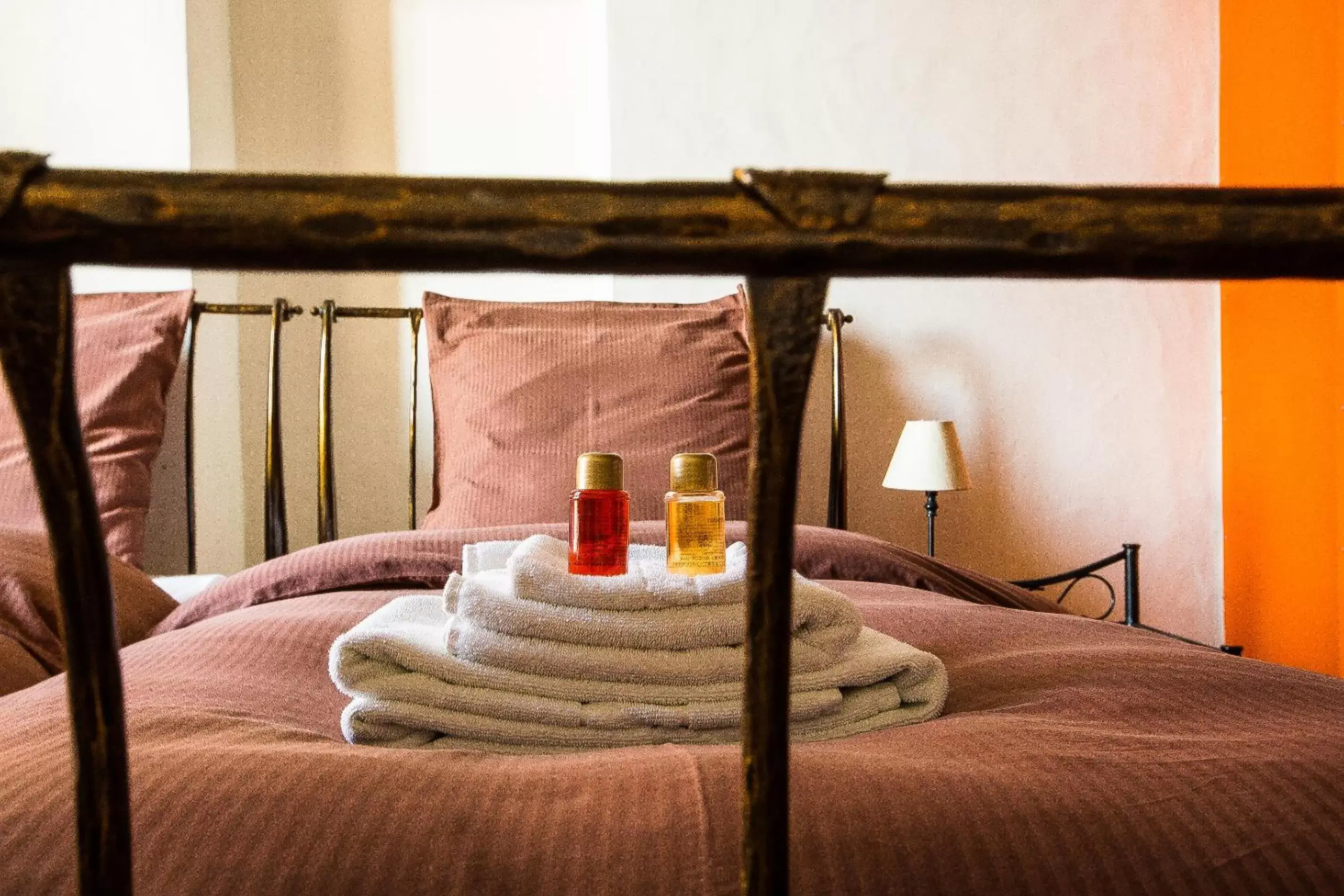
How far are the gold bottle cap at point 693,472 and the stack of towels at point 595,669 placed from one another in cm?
10

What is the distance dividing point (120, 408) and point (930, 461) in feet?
5.42

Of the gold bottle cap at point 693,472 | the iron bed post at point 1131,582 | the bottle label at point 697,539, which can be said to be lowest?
the iron bed post at point 1131,582

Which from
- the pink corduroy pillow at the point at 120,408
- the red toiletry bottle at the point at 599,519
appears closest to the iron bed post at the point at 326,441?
the pink corduroy pillow at the point at 120,408

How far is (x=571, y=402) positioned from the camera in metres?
1.85

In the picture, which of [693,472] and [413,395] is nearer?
[693,472]

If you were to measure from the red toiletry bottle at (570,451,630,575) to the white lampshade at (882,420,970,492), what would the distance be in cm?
151

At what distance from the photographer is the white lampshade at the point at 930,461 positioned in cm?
224

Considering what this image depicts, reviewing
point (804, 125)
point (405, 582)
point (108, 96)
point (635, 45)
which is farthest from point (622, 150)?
point (405, 582)

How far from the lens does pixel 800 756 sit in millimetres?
543

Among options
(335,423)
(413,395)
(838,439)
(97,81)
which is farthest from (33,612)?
(838,439)

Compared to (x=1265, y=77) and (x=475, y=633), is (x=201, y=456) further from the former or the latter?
(x=1265, y=77)

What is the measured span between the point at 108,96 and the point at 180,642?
1718 millimetres

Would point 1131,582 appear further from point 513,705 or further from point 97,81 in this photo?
point 97,81

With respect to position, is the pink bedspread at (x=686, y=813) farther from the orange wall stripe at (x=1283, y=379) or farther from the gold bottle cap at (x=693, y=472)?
the orange wall stripe at (x=1283, y=379)
